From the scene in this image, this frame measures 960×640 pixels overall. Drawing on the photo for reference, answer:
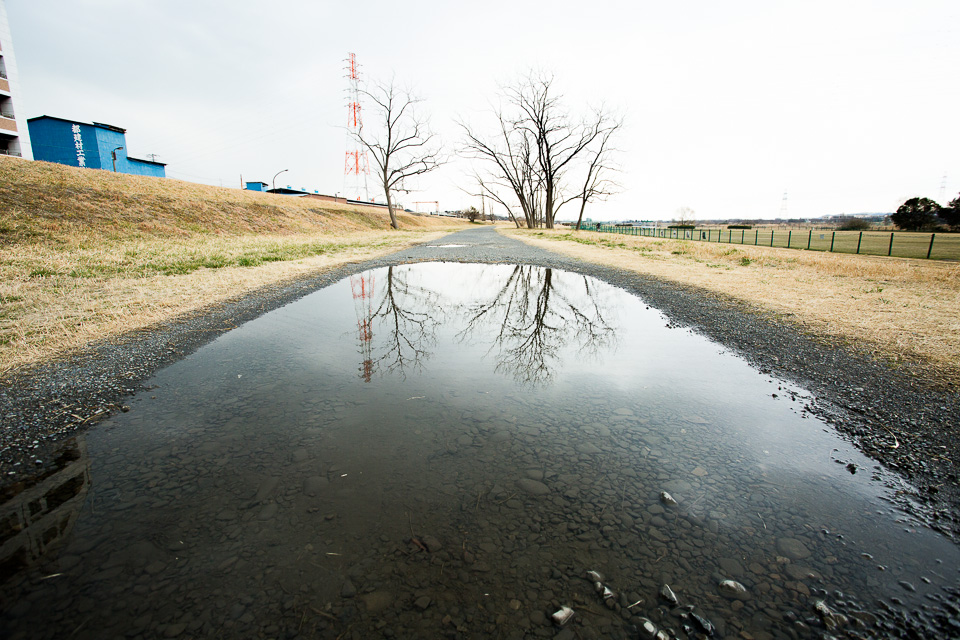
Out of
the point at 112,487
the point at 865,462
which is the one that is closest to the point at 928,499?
the point at 865,462

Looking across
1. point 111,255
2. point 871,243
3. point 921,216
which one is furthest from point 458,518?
point 921,216

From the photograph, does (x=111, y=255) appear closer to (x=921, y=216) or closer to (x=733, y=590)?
(x=733, y=590)

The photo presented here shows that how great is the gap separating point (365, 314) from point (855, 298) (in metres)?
9.44

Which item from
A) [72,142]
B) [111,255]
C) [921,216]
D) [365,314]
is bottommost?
[365,314]

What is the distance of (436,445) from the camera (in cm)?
296

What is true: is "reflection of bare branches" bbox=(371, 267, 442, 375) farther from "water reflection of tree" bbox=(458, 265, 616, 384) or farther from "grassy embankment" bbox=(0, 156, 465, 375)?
"grassy embankment" bbox=(0, 156, 465, 375)

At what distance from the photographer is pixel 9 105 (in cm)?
3538

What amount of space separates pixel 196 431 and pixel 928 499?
4.92 m

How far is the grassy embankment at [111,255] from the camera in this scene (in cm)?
563

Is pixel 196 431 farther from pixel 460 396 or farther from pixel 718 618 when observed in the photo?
pixel 718 618

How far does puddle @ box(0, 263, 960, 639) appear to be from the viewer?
1718 mm

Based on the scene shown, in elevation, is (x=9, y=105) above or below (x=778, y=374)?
above

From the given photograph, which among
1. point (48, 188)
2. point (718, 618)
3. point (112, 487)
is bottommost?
point (718, 618)

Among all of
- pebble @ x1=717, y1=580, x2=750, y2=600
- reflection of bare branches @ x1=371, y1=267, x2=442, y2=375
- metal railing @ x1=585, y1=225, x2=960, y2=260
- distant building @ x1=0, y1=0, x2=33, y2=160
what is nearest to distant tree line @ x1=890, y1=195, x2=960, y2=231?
metal railing @ x1=585, y1=225, x2=960, y2=260
